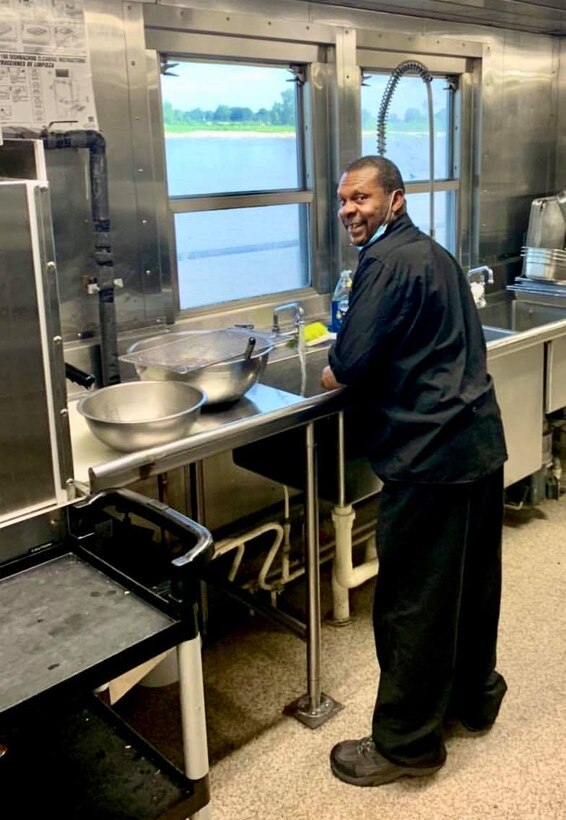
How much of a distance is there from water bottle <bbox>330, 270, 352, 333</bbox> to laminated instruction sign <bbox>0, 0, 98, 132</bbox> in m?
1.07

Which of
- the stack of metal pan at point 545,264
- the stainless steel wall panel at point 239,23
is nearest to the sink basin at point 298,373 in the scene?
the stainless steel wall panel at point 239,23

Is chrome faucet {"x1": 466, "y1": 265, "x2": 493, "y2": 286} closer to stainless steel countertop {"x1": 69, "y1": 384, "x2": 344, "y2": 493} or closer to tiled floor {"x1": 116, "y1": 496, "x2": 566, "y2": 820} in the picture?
tiled floor {"x1": 116, "y1": 496, "x2": 566, "y2": 820}

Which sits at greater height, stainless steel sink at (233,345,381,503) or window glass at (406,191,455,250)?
window glass at (406,191,455,250)

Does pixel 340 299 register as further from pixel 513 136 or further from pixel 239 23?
A: pixel 513 136

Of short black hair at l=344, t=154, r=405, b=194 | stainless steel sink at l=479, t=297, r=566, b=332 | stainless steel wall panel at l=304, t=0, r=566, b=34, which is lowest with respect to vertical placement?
stainless steel sink at l=479, t=297, r=566, b=332

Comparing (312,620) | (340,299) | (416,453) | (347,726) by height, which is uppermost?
(340,299)

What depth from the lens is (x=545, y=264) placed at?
353 centimetres

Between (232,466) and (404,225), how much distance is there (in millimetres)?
1303

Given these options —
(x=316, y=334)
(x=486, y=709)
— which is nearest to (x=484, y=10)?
(x=316, y=334)

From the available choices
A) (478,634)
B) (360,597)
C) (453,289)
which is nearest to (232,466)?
(360,597)

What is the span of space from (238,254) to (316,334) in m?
0.41

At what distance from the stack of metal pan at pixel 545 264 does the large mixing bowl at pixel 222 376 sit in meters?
1.92

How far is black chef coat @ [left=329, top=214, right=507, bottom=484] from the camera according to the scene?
1756 millimetres

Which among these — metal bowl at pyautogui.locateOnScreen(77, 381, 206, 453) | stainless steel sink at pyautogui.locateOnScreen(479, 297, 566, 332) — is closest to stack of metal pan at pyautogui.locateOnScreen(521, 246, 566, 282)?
stainless steel sink at pyautogui.locateOnScreen(479, 297, 566, 332)
